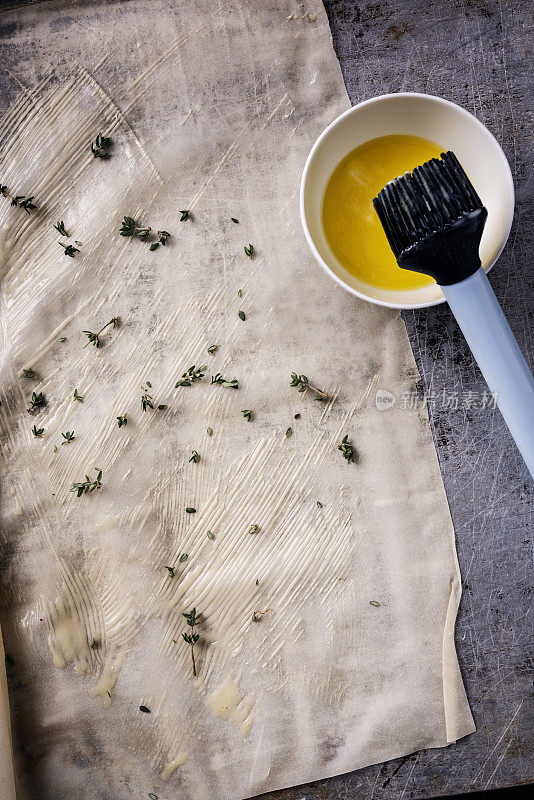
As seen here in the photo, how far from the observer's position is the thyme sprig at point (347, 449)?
0.76m

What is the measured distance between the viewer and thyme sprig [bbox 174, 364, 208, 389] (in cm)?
76

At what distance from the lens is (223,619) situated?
0.77m

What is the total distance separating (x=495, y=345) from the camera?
64cm

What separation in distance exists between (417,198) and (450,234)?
0.05 metres

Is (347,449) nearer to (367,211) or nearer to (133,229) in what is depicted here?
(367,211)

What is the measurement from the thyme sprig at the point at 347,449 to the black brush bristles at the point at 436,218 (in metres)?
0.25

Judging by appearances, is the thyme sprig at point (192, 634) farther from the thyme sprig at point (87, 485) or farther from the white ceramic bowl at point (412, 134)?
the white ceramic bowl at point (412, 134)

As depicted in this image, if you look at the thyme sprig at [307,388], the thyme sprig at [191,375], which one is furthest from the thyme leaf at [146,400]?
the thyme sprig at [307,388]

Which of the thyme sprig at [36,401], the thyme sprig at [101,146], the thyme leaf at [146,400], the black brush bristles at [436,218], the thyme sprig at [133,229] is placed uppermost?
the thyme sprig at [101,146]

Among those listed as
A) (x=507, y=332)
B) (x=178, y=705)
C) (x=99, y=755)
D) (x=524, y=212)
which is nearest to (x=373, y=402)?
(x=507, y=332)

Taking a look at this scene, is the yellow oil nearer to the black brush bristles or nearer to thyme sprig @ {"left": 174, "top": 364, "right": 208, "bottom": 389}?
the black brush bristles

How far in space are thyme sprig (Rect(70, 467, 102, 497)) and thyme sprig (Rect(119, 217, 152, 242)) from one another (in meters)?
0.32

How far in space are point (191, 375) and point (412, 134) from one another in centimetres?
42

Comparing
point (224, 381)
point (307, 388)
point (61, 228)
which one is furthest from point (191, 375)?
point (61, 228)
